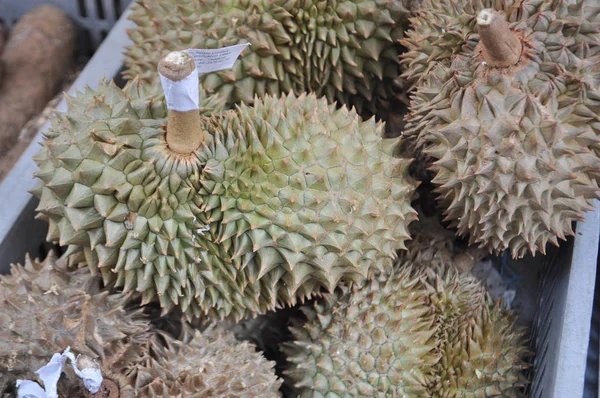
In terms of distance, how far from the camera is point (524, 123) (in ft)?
6.21

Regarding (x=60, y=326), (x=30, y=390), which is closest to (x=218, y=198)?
(x=60, y=326)

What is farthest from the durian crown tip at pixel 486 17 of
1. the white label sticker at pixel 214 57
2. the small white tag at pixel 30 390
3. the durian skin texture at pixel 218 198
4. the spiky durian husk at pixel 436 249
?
the small white tag at pixel 30 390

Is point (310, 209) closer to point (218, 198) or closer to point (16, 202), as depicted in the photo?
point (218, 198)

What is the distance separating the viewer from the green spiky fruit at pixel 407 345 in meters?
2.06

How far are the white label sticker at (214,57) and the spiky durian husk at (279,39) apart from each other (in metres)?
0.19

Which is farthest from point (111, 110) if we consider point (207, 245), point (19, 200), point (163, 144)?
point (19, 200)

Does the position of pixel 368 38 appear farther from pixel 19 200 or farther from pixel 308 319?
pixel 19 200

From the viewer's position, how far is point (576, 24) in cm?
196

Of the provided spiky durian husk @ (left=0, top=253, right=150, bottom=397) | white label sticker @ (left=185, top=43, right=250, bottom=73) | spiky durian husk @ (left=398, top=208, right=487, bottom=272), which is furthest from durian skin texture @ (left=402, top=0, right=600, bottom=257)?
spiky durian husk @ (left=0, top=253, right=150, bottom=397)

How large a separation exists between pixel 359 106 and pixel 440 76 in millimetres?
637

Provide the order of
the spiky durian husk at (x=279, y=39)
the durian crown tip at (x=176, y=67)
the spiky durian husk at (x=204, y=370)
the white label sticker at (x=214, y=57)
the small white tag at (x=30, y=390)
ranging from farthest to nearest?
1. the spiky durian husk at (x=279, y=39)
2. the white label sticker at (x=214, y=57)
3. the spiky durian husk at (x=204, y=370)
4. the small white tag at (x=30, y=390)
5. the durian crown tip at (x=176, y=67)

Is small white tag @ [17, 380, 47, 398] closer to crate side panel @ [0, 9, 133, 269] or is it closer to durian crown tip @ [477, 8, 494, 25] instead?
crate side panel @ [0, 9, 133, 269]

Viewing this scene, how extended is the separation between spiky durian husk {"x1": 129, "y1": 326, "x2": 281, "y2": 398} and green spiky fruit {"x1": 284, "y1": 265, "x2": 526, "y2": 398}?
18 centimetres

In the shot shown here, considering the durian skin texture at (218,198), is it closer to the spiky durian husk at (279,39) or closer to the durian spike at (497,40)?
the spiky durian husk at (279,39)
